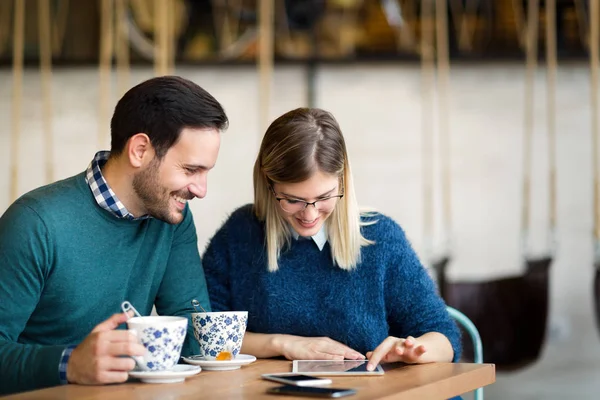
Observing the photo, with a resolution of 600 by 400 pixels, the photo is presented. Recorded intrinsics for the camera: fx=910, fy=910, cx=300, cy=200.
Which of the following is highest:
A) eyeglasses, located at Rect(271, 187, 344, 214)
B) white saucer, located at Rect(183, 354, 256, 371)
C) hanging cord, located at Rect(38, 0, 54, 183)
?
hanging cord, located at Rect(38, 0, 54, 183)

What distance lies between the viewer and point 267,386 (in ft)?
4.41

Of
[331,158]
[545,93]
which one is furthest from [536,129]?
[331,158]

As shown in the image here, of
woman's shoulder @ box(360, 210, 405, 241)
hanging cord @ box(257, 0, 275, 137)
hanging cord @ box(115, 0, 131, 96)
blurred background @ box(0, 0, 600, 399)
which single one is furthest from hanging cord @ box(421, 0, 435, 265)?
woman's shoulder @ box(360, 210, 405, 241)

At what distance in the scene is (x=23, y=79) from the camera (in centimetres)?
322

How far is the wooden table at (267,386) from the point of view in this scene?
4.12ft

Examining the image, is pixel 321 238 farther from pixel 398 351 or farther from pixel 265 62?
pixel 265 62

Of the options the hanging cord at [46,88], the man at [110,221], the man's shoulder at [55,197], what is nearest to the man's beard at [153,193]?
the man at [110,221]

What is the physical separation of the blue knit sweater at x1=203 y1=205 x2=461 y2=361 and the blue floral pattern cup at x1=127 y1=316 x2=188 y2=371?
0.51 meters

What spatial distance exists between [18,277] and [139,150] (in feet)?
1.02

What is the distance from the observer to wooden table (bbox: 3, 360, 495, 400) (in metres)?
1.25

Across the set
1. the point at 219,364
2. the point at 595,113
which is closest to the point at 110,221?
the point at 219,364

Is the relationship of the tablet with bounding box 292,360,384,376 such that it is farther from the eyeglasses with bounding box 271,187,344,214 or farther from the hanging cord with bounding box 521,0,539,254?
the hanging cord with bounding box 521,0,539,254

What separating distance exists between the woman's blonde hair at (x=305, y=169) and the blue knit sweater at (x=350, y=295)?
3 cm

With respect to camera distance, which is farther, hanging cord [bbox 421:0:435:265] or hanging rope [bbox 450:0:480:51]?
hanging rope [bbox 450:0:480:51]
